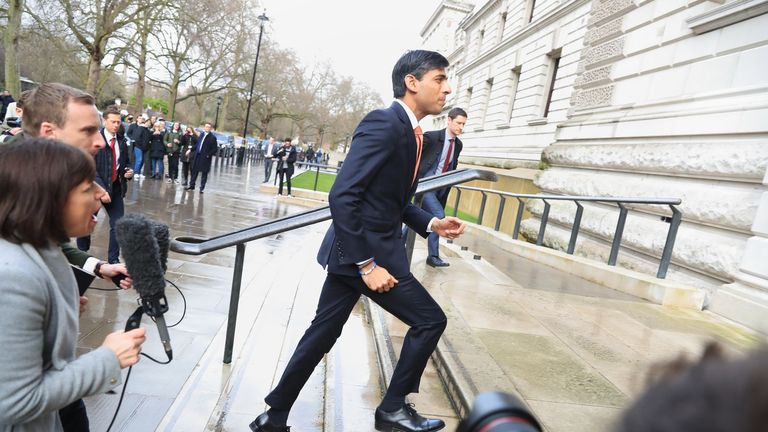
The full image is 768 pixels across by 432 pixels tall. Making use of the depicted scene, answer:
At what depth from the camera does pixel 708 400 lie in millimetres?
485

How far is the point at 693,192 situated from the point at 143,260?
6.80 metres

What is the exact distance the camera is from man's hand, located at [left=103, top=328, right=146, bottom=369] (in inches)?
60.5

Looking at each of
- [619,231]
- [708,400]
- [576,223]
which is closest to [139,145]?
[576,223]

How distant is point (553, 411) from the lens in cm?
274

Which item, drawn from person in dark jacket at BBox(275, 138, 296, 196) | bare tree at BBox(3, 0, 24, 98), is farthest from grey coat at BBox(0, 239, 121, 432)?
bare tree at BBox(3, 0, 24, 98)

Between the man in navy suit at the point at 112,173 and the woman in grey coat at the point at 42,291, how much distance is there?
13.2 ft

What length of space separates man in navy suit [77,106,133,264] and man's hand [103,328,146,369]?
3.99 metres

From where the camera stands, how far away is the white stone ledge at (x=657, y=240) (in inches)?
227

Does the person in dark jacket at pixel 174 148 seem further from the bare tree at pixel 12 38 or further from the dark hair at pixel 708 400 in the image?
the dark hair at pixel 708 400

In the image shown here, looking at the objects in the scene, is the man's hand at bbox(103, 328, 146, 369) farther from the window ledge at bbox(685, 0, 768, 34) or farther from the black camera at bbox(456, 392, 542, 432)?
the window ledge at bbox(685, 0, 768, 34)

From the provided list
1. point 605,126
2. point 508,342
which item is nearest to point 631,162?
point 605,126

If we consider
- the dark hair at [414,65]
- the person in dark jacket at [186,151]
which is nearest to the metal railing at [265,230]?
the dark hair at [414,65]

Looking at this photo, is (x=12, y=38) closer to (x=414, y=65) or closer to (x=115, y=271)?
(x=115, y=271)

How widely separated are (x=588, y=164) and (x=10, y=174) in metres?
9.20
